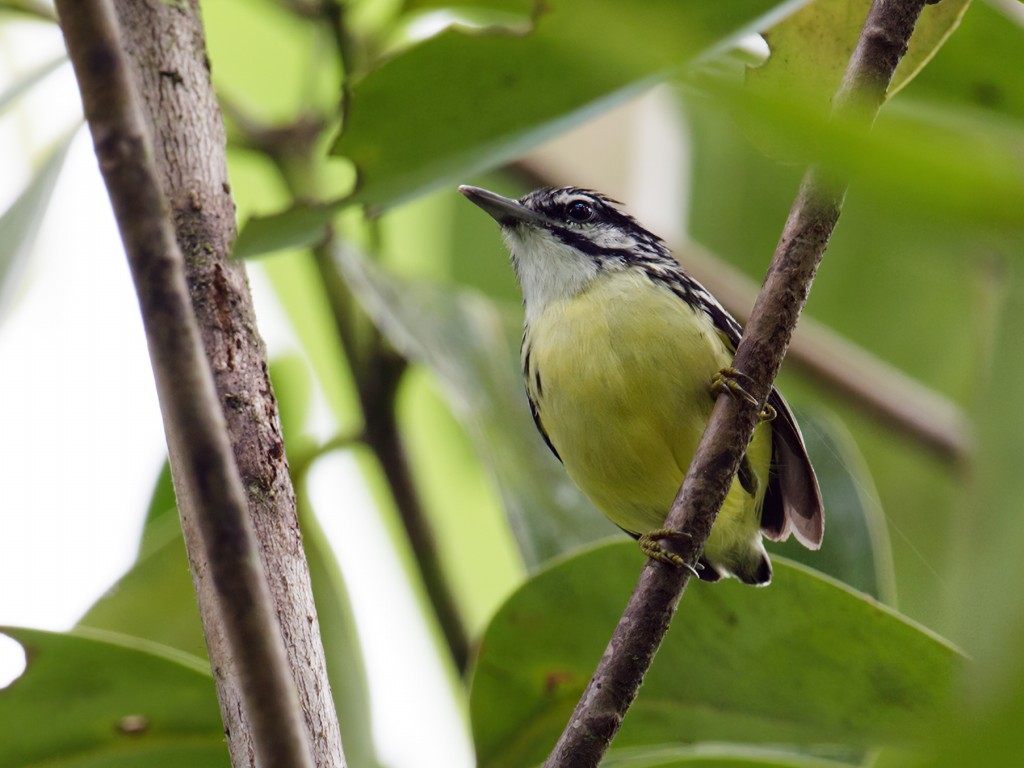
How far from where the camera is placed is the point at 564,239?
3.58 m

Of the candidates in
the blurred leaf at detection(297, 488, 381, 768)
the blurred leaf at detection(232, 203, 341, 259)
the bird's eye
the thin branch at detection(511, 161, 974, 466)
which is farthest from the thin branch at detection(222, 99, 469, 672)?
the blurred leaf at detection(232, 203, 341, 259)

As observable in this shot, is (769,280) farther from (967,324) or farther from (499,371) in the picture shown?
(967,324)

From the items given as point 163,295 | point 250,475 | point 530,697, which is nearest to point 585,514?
point 530,697

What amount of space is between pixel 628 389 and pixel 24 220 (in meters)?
1.39

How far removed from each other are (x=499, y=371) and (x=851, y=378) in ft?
3.30

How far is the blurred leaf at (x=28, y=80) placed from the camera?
277 centimetres

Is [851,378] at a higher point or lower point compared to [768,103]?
higher

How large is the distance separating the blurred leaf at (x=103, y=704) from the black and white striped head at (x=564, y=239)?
4.78 ft

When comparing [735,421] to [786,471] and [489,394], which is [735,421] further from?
Answer: [489,394]

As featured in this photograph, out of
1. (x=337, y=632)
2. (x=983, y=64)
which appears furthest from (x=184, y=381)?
(x=983, y=64)

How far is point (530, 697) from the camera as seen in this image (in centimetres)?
247

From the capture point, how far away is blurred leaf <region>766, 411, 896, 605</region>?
2707mm

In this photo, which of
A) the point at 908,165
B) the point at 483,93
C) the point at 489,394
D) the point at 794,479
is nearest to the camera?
the point at 908,165

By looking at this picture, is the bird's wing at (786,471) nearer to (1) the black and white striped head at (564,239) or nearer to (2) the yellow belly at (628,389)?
(2) the yellow belly at (628,389)
